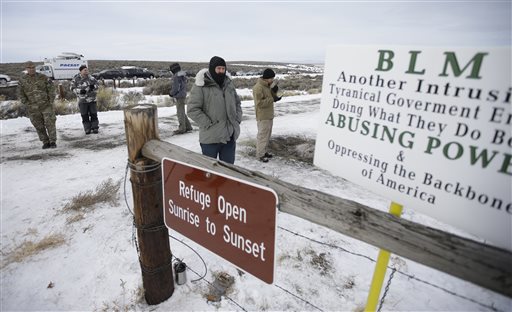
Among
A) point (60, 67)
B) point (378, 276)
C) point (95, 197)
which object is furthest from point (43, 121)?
point (60, 67)

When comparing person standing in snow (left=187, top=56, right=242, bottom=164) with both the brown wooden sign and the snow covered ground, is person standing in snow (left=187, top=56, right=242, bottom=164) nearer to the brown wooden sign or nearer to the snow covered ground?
the snow covered ground

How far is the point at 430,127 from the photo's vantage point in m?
1.07

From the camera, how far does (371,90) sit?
48.3 inches

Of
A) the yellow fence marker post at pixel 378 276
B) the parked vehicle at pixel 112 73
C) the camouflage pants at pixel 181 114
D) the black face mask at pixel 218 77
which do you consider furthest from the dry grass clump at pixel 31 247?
the parked vehicle at pixel 112 73

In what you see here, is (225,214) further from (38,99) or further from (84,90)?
(84,90)

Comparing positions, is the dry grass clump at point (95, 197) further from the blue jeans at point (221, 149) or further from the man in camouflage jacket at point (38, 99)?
the man in camouflage jacket at point (38, 99)

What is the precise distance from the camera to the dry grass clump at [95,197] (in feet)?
13.0

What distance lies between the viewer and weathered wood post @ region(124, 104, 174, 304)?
1940 millimetres

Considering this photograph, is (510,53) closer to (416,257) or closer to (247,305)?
(416,257)

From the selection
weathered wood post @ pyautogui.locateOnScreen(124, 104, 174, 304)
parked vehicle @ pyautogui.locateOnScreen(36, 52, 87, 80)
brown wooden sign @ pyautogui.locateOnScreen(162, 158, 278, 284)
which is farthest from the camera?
parked vehicle @ pyautogui.locateOnScreen(36, 52, 87, 80)

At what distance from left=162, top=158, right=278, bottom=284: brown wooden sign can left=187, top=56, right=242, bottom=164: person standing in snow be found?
6.20ft

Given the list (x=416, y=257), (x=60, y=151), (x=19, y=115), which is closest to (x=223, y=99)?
(x=416, y=257)

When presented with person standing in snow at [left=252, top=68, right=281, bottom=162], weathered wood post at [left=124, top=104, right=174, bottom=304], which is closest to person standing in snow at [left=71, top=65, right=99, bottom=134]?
person standing in snow at [left=252, top=68, right=281, bottom=162]

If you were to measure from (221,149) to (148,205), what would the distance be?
1.96 m
